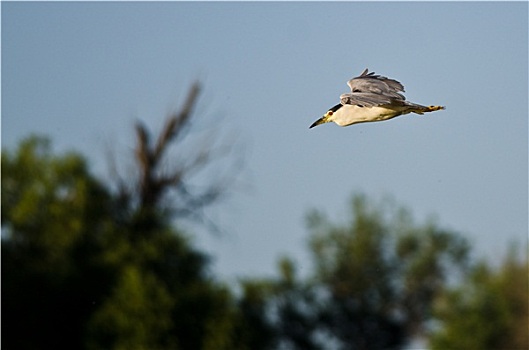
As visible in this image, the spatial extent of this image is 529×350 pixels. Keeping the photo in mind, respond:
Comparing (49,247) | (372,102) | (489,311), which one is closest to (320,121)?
(372,102)

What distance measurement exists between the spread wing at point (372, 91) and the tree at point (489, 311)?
2718 centimetres

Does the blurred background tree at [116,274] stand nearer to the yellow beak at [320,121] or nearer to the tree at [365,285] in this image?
the tree at [365,285]

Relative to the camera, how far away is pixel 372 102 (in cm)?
1188

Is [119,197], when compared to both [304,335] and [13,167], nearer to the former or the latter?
[13,167]

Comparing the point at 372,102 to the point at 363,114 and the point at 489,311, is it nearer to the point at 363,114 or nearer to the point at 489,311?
the point at 363,114

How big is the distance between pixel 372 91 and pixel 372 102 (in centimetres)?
46

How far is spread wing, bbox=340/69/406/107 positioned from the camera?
12.0 meters

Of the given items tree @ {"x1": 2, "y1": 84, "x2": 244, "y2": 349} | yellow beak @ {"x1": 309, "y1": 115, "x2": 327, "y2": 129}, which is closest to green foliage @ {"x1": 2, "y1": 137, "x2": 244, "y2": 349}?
tree @ {"x1": 2, "y1": 84, "x2": 244, "y2": 349}

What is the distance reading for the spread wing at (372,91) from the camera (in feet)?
39.2

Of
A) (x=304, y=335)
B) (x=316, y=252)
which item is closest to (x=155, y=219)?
(x=304, y=335)

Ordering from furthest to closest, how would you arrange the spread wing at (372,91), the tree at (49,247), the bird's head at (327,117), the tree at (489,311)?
the tree at (489,311) < the tree at (49,247) < the bird's head at (327,117) < the spread wing at (372,91)

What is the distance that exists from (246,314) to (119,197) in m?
3.38

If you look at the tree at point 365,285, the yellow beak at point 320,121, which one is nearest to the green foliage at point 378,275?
the tree at point 365,285

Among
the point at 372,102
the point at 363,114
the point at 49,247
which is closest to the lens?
the point at 372,102
